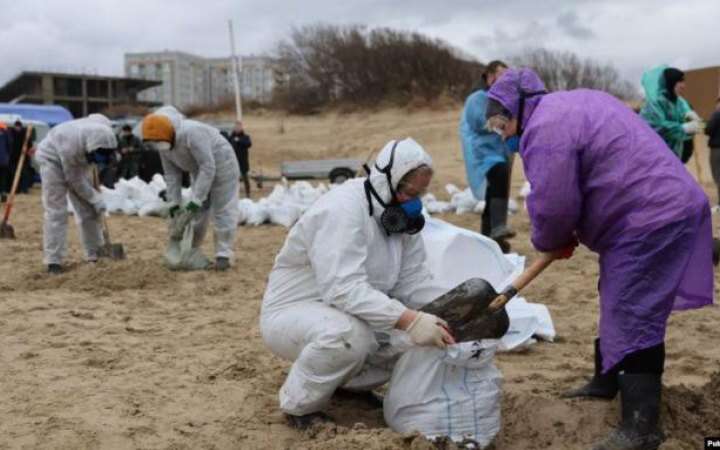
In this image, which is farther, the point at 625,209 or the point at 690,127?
the point at 690,127

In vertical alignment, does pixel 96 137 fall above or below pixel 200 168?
above

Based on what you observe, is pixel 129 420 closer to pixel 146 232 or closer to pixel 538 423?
pixel 538 423

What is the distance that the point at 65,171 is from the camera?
22.0 feet

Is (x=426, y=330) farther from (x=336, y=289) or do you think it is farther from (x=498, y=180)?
(x=498, y=180)

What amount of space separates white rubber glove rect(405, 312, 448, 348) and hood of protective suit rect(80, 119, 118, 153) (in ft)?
14.2

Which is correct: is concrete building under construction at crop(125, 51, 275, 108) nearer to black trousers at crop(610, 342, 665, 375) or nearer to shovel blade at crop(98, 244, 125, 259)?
shovel blade at crop(98, 244, 125, 259)

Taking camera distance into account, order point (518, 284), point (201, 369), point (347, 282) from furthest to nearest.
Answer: point (201, 369), point (518, 284), point (347, 282)

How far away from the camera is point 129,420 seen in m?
3.21

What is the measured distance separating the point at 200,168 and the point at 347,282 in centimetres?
397

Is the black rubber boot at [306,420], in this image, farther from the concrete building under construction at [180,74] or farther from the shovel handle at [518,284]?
the concrete building under construction at [180,74]

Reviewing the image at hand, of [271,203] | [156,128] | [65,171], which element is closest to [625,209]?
[156,128]

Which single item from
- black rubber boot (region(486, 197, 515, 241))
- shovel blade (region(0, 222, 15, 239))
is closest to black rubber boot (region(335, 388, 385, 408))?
black rubber boot (region(486, 197, 515, 241))

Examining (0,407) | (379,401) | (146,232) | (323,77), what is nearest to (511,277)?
(379,401)

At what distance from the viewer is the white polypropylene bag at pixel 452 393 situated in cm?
294
